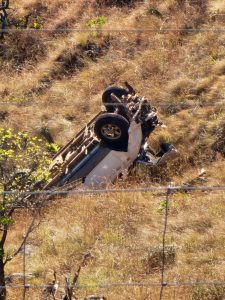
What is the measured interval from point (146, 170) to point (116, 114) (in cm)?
148

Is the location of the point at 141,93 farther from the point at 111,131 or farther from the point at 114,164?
the point at 114,164

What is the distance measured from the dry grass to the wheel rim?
3.42 feet

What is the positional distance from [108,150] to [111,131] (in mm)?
380

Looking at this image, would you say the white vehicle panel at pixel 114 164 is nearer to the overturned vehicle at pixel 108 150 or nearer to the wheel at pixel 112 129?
the overturned vehicle at pixel 108 150

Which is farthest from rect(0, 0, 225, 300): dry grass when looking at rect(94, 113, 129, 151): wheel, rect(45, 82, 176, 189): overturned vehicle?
rect(94, 113, 129, 151): wheel

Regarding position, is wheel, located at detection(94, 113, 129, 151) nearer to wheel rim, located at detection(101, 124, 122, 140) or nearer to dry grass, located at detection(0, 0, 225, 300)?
wheel rim, located at detection(101, 124, 122, 140)

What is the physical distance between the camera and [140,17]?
19188 mm

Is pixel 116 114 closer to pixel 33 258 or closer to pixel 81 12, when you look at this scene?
pixel 33 258

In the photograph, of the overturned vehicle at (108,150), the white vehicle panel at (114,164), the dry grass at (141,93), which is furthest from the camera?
the white vehicle panel at (114,164)

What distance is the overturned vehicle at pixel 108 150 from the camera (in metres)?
11.9

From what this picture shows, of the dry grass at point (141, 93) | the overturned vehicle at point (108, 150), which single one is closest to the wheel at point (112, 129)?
the overturned vehicle at point (108, 150)

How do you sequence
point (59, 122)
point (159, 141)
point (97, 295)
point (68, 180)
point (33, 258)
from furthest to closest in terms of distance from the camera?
point (59, 122) < point (159, 141) < point (68, 180) < point (33, 258) < point (97, 295)

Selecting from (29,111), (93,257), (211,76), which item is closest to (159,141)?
(211,76)

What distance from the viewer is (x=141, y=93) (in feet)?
53.5
